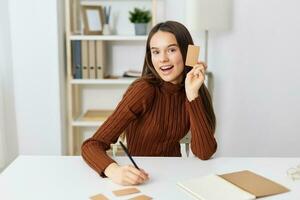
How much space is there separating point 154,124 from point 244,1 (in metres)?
1.72

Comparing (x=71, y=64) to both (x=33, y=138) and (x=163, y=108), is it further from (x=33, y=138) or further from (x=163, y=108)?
(x=163, y=108)

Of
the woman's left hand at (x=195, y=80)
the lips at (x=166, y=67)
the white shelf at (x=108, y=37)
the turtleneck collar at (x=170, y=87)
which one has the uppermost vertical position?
the white shelf at (x=108, y=37)

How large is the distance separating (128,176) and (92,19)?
77.4 inches

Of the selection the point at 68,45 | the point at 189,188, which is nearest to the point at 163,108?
the point at 189,188

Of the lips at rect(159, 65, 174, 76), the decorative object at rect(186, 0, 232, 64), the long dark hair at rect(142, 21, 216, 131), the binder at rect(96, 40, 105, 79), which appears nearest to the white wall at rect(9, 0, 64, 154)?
the binder at rect(96, 40, 105, 79)

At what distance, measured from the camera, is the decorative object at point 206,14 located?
2627mm

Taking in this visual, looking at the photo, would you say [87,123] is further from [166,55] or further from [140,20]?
[166,55]

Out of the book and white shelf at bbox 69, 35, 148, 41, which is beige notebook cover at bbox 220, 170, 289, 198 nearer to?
the book

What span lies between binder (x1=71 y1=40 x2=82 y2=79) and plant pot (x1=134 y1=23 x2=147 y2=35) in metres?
0.44

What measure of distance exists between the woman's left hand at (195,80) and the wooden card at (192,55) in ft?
0.10

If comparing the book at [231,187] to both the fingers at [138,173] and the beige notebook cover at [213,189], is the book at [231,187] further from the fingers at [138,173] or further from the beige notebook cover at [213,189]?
the fingers at [138,173]

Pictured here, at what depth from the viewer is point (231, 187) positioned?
116cm

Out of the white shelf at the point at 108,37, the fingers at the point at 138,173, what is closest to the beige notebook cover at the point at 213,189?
the fingers at the point at 138,173

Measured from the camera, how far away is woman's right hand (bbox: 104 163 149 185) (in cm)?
118
